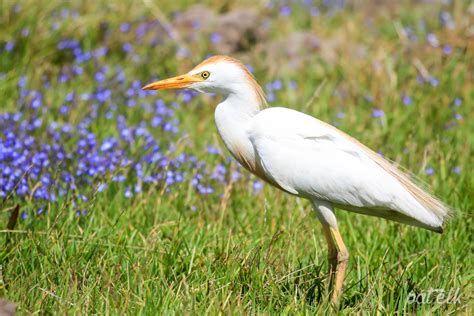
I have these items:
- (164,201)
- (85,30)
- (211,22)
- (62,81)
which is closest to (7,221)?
(164,201)

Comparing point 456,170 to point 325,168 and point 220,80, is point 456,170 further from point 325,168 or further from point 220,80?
point 220,80

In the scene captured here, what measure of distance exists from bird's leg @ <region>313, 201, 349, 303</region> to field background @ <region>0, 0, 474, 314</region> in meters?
0.07

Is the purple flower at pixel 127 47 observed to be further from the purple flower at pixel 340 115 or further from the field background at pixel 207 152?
the purple flower at pixel 340 115

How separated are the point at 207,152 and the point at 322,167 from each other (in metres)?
2.10

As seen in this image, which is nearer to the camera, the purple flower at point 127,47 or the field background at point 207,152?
the field background at point 207,152

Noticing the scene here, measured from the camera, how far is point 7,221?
5.10 meters

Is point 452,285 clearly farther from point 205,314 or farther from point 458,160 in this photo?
point 458,160

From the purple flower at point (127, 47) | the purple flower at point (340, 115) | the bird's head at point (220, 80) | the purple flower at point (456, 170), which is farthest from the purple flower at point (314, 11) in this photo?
the bird's head at point (220, 80)

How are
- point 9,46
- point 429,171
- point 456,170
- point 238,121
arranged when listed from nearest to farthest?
point 238,121 → point 429,171 → point 456,170 → point 9,46

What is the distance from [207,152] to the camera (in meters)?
6.47

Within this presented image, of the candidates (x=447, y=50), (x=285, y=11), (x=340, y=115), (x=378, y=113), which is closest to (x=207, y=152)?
(x=340, y=115)

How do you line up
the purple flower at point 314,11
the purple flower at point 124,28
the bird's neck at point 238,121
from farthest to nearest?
1. the purple flower at point 314,11
2. the purple flower at point 124,28
3. the bird's neck at point 238,121

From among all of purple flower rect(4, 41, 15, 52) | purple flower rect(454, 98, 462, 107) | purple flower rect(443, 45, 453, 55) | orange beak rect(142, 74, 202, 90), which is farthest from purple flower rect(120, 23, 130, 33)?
orange beak rect(142, 74, 202, 90)

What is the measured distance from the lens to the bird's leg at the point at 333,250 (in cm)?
443
